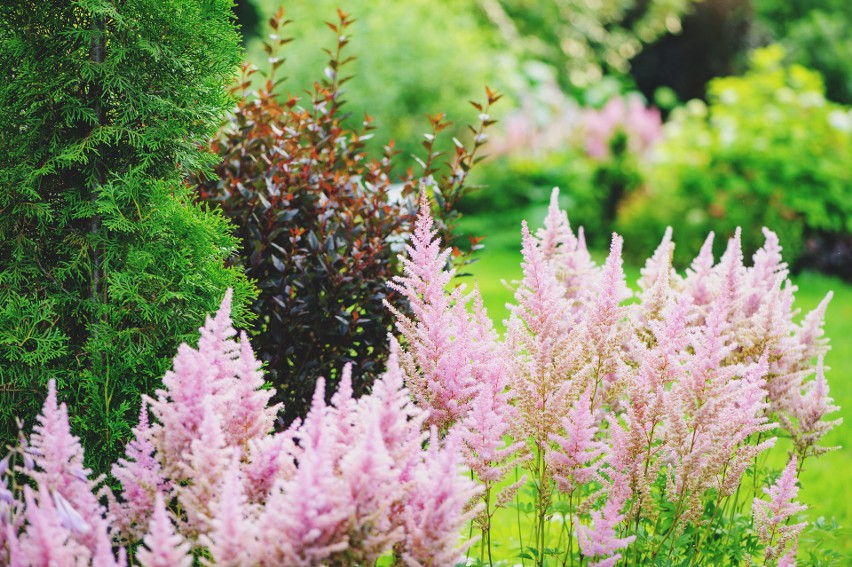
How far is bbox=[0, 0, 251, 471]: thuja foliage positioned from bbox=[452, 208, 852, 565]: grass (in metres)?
1.08

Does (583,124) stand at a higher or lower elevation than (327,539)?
higher

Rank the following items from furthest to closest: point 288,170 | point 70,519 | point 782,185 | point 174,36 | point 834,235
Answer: point 834,235
point 782,185
point 288,170
point 174,36
point 70,519

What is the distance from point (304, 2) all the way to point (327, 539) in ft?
41.4

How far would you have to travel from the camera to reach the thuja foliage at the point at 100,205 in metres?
2.81

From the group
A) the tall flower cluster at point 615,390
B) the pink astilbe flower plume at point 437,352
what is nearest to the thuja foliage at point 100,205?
the pink astilbe flower plume at point 437,352

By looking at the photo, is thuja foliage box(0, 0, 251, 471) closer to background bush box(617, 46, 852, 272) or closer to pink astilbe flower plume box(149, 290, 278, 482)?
pink astilbe flower plume box(149, 290, 278, 482)

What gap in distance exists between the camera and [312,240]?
12.0 feet

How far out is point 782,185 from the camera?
34.3ft

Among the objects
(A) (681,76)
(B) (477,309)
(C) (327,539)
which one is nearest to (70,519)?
(C) (327,539)

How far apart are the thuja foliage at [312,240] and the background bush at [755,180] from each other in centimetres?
716

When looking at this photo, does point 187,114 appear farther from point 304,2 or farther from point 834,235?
point 304,2

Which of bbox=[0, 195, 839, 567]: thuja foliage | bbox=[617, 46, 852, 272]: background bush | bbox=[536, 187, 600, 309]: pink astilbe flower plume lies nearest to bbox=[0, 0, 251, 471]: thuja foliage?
bbox=[0, 195, 839, 567]: thuja foliage

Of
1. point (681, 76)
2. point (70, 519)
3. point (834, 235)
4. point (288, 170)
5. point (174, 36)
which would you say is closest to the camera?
point (70, 519)

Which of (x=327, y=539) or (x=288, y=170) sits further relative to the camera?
(x=288, y=170)
